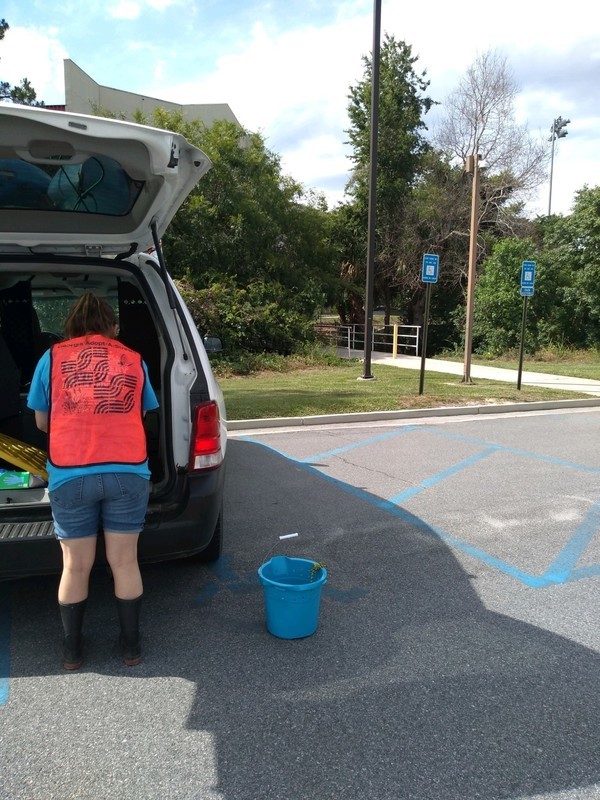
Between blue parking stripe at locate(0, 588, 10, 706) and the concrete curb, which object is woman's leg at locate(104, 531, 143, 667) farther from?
the concrete curb

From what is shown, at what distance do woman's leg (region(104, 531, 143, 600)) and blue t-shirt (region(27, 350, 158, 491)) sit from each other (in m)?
0.30

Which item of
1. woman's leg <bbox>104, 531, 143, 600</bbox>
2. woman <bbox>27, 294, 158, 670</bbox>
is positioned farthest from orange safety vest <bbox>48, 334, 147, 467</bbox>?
woman's leg <bbox>104, 531, 143, 600</bbox>

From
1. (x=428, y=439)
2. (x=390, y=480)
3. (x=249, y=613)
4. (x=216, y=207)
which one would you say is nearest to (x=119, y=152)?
(x=249, y=613)

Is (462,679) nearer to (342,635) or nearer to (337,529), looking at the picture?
(342,635)

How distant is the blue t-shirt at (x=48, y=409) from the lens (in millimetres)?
2715

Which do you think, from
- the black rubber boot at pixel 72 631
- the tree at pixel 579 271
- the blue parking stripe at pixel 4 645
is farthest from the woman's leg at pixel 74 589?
the tree at pixel 579 271

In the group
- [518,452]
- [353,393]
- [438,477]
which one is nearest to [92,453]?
[438,477]

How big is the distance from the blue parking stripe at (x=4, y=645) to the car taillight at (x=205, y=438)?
1266 millimetres

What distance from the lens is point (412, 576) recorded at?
397 centimetres

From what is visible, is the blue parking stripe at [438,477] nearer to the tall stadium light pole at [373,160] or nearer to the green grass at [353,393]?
the green grass at [353,393]

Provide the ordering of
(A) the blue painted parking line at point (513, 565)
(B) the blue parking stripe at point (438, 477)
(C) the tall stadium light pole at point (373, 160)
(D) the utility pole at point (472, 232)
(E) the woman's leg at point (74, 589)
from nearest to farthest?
(E) the woman's leg at point (74, 589), (A) the blue painted parking line at point (513, 565), (B) the blue parking stripe at point (438, 477), (D) the utility pole at point (472, 232), (C) the tall stadium light pole at point (373, 160)

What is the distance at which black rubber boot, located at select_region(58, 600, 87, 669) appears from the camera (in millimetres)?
2893

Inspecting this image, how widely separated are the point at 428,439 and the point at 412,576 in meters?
4.53

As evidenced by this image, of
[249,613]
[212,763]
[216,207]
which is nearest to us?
[212,763]
